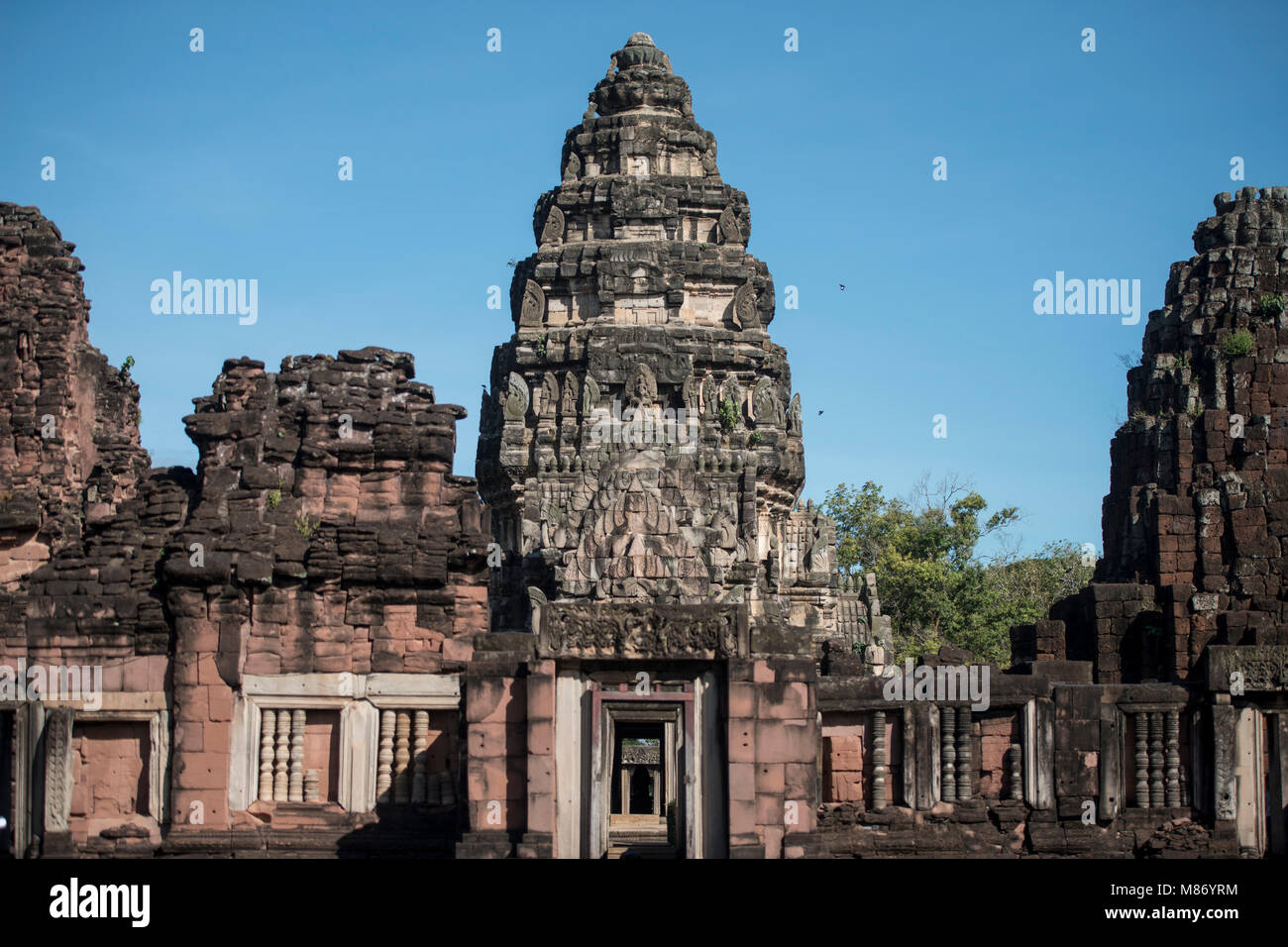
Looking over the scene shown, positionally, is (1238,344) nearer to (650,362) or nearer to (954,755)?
(954,755)

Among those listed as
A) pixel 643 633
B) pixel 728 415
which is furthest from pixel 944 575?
pixel 643 633

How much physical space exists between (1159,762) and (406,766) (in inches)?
335

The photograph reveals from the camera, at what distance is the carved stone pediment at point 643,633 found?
16469 millimetres

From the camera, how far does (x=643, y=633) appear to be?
16484 mm

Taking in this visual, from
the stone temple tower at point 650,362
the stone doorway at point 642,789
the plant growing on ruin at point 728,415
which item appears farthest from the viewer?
the plant growing on ruin at point 728,415

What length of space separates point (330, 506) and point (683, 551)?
422 cm

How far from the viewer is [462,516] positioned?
1938cm

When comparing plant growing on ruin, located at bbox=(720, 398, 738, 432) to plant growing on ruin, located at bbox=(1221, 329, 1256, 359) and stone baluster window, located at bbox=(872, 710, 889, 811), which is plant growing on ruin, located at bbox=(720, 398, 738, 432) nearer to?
plant growing on ruin, located at bbox=(1221, 329, 1256, 359)

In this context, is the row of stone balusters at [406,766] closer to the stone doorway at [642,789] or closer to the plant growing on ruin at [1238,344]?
the stone doorway at [642,789]

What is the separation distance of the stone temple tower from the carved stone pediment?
20389 mm

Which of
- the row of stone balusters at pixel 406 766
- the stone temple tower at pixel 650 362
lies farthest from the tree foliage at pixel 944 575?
the row of stone balusters at pixel 406 766

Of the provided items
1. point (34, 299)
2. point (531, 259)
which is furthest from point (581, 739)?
point (531, 259)

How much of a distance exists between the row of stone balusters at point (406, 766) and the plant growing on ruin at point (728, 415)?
2547 cm
